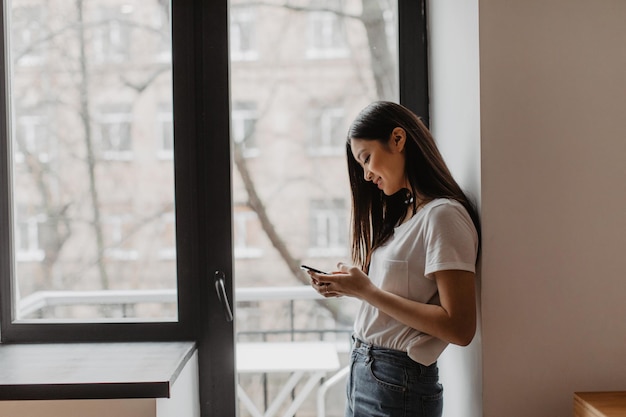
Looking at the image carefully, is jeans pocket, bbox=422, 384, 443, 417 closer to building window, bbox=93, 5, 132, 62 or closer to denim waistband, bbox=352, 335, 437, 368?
denim waistband, bbox=352, 335, 437, 368

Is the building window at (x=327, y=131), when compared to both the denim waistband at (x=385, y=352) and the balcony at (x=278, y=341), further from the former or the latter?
the denim waistband at (x=385, y=352)

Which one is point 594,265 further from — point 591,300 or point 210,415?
point 210,415

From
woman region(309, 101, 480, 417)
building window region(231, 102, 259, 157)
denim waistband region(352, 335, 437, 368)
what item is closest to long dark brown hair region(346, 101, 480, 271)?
woman region(309, 101, 480, 417)

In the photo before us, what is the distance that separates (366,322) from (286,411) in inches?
27.0

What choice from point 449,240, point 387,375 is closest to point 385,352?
point 387,375

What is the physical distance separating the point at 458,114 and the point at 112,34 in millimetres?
1101

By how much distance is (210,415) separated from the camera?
1.81m

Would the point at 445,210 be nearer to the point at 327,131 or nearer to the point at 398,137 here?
the point at 398,137

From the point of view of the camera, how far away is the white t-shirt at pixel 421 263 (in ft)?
4.10

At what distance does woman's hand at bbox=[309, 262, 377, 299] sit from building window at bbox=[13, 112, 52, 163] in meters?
1.02

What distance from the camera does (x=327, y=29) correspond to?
1.80 metres

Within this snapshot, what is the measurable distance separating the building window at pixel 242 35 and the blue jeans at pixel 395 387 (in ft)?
3.25

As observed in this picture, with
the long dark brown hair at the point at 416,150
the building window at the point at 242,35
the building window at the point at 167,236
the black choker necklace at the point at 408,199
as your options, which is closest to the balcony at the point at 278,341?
the building window at the point at 167,236

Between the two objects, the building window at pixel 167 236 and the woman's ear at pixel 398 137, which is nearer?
the woman's ear at pixel 398 137
